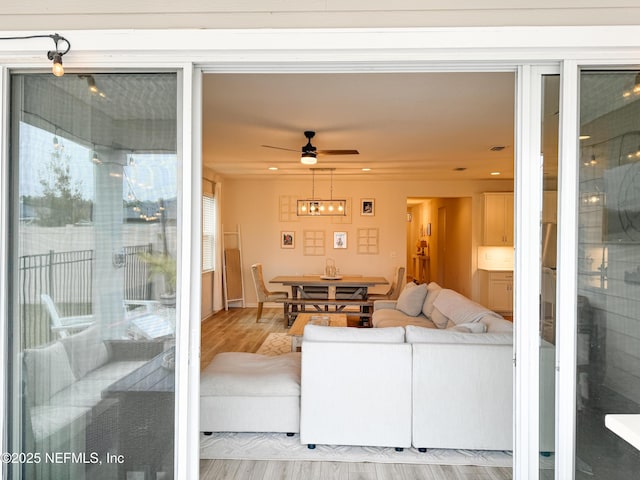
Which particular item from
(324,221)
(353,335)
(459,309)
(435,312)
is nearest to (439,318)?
(435,312)

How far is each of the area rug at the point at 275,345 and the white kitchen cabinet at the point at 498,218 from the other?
461cm

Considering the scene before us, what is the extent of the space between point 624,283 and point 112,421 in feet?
8.12

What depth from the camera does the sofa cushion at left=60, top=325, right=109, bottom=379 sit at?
6.98ft

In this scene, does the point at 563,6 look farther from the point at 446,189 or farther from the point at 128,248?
the point at 446,189

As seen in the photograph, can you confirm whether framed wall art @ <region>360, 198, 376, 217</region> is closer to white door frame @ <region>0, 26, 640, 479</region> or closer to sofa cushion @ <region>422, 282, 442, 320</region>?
sofa cushion @ <region>422, 282, 442, 320</region>

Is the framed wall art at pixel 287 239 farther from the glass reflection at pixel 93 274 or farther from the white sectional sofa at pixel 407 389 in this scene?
the glass reflection at pixel 93 274

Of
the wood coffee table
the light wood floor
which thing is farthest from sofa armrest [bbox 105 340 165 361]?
the wood coffee table

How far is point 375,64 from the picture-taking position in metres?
2.14

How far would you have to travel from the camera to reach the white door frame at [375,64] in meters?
2.04

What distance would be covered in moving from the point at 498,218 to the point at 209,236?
18.2ft

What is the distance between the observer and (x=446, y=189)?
354 inches

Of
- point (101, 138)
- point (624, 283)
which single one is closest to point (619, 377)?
point (624, 283)

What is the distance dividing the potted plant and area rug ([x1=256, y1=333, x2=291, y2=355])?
3594mm

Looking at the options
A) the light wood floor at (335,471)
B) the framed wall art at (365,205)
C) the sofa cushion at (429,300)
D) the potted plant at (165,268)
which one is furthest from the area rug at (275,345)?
the potted plant at (165,268)
